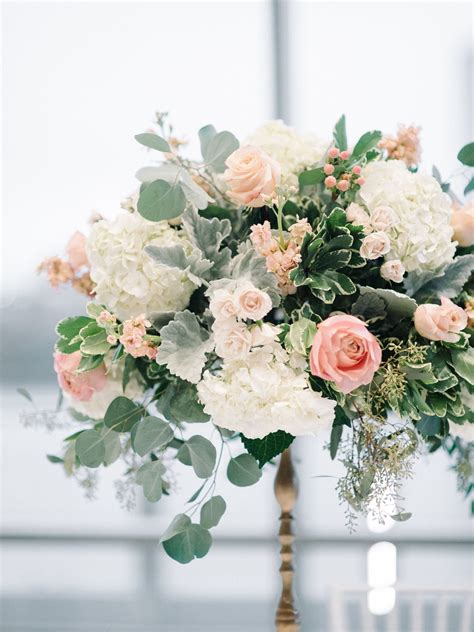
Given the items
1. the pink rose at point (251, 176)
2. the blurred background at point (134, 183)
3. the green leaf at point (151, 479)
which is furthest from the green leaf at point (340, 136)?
the blurred background at point (134, 183)

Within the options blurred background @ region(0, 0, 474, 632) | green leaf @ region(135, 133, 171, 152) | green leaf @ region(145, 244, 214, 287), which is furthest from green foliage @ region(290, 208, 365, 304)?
blurred background @ region(0, 0, 474, 632)

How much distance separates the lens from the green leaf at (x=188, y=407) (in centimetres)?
103

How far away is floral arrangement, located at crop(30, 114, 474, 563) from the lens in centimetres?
93

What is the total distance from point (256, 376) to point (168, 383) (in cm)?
20

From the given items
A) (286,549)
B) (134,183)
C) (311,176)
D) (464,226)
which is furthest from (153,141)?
(134,183)

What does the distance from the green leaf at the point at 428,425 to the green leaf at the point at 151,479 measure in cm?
33

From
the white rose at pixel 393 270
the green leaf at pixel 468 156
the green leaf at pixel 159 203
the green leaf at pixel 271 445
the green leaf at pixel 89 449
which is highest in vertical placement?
the green leaf at pixel 468 156

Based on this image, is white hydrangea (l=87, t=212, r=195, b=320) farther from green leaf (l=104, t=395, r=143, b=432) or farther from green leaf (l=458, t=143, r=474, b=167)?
green leaf (l=458, t=143, r=474, b=167)

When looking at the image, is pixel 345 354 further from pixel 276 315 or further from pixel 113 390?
pixel 113 390

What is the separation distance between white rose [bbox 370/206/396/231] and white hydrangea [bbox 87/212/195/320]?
23 centimetres

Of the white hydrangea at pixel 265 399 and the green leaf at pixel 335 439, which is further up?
the white hydrangea at pixel 265 399

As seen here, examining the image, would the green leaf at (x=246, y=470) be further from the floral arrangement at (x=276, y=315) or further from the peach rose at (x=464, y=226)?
the peach rose at (x=464, y=226)

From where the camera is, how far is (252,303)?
3.02ft

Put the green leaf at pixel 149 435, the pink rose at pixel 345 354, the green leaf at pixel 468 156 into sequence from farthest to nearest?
the green leaf at pixel 468 156 → the green leaf at pixel 149 435 → the pink rose at pixel 345 354
